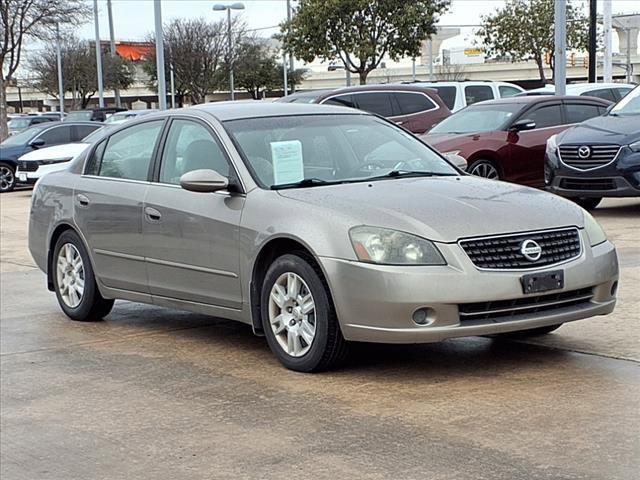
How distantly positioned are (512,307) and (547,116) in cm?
1008

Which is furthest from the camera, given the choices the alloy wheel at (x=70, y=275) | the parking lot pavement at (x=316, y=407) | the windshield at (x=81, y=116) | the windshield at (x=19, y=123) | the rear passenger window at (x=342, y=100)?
the windshield at (x=19, y=123)

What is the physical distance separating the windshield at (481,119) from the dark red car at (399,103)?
2810 millimetres

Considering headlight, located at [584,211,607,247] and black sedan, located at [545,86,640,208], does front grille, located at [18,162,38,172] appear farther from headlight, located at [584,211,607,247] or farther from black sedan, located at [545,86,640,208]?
headlight, located at [584,211,607,247]

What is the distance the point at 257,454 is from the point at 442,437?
0.83 m

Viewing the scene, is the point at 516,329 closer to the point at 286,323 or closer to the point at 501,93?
the point at 286,323

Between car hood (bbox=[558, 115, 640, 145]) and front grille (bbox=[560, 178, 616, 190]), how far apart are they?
441 millimetres

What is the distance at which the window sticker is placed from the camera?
671 centimetres

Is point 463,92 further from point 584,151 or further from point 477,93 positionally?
point 584,151

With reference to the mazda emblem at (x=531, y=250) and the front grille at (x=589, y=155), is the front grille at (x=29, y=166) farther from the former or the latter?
the mazda emblem at (x=531, y=250)

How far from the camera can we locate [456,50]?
92.6 metres

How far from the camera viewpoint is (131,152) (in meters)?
7.88

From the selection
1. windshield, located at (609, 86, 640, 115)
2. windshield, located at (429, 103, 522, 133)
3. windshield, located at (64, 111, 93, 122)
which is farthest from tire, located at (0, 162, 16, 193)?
windshield, located at (609, 86, 640, 115)

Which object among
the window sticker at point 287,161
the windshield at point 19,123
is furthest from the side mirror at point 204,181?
the windshield at point 19,123

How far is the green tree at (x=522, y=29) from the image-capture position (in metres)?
55.6
